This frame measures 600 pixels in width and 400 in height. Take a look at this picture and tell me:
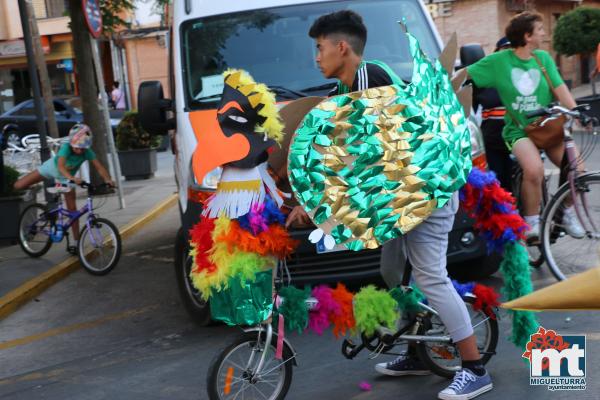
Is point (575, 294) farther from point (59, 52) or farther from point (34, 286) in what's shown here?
point (59, 52)

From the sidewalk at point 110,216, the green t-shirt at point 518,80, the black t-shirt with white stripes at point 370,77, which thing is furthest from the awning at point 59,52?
the black t-shirt with white stripes at point 370,77

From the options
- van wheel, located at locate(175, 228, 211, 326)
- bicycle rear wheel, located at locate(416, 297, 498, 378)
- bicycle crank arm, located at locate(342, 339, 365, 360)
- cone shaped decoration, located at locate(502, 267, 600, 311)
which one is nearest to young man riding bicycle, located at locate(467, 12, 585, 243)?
bicycle rear wheel, located at locate(416, 297, 498, 378)

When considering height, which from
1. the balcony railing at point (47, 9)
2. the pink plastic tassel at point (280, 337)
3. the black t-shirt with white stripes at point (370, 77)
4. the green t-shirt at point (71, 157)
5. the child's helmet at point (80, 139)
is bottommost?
the pink plastic tassel at point (280, 337)

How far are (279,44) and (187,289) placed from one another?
2123 mm

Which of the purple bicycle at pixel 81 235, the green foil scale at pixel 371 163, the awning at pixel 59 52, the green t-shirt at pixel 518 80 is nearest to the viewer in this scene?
the green foil scale at pixel 371 163

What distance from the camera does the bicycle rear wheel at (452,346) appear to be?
4.21 m

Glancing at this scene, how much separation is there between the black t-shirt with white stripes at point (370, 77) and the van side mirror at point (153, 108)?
3.45 m

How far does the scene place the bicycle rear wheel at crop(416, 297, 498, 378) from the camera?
4.21 metres

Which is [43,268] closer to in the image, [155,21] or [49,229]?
[49,229]

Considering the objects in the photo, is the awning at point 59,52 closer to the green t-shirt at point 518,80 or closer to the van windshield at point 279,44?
the van windshield at point 279,44

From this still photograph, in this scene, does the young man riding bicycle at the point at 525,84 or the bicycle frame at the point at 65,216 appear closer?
the young man riding bicycle at the point at 525,84

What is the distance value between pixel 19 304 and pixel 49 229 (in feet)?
5.76

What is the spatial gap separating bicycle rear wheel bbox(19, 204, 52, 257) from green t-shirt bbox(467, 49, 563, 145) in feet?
16.4

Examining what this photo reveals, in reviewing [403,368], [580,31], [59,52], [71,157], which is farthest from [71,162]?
[59,52]
